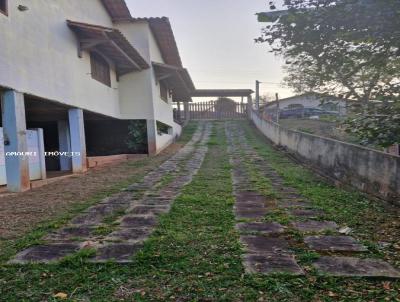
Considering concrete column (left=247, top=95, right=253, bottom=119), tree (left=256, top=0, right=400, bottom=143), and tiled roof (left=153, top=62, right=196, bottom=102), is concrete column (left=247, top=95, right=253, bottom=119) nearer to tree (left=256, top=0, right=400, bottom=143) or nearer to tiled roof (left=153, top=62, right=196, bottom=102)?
tiled roof (left=153, top=62, right=196, bottom=102)

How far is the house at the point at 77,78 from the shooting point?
648 centimetres

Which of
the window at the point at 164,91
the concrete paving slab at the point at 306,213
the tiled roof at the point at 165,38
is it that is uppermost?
the tiled roof at the point at 165,38

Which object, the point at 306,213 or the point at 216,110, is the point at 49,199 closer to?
the point at 306,213

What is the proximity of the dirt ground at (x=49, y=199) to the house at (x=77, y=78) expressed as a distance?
2.12ft

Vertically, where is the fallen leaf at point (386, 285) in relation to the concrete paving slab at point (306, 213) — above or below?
above

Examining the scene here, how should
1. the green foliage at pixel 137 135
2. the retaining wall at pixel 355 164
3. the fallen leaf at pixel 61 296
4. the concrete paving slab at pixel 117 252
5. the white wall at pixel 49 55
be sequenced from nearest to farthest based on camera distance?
the fallen leaf at pixel 61 296 < the concrete paving slab at pixel 117 252 < the retaining wall at pixel 355 164 < the white wall at pixel 49 55 < the green foliage at pixel 137 135

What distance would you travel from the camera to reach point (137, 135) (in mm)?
13430

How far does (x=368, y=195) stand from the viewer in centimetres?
560

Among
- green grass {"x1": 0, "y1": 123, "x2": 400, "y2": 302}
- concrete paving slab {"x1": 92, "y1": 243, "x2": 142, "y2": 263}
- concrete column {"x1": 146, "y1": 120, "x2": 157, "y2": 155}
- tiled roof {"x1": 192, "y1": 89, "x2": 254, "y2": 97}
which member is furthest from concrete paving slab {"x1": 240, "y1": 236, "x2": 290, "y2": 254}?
tiled roof {"x1": 192, "y1": 89, "x2": 254, "y2": 97}

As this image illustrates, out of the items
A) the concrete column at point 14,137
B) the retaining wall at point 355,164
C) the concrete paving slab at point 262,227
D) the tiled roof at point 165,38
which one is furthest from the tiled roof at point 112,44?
the concrete paving slab at point 262,227

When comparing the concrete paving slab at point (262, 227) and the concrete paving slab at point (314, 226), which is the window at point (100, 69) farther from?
the concrete paving slab at point (314, 226)

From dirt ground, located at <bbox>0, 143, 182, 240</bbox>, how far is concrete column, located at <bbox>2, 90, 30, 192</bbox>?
0.35 meters

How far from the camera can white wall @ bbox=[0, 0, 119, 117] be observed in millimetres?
6289

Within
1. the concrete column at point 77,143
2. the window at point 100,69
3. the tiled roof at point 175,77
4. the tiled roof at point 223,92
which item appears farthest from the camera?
the tiled roof at point 223,92
